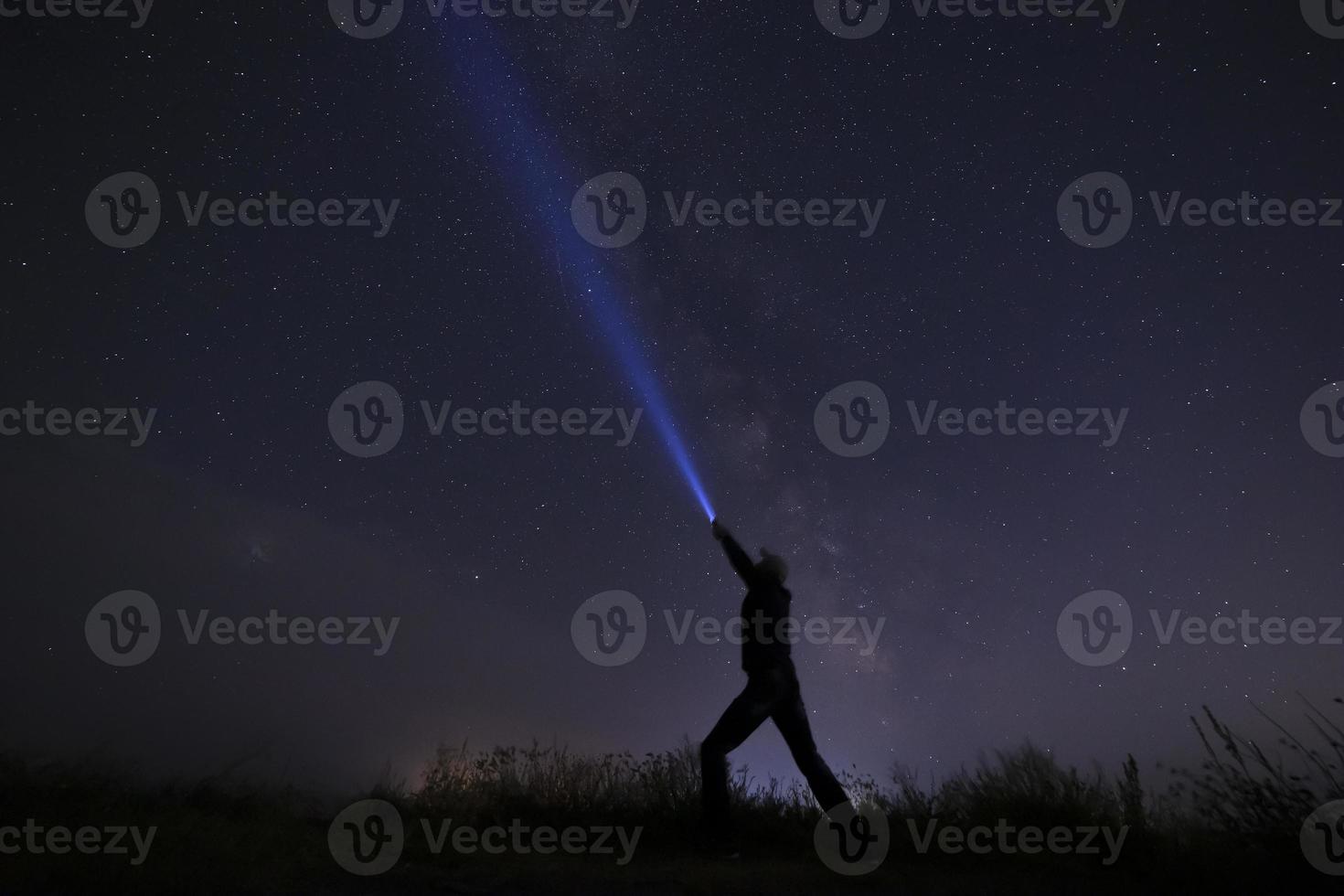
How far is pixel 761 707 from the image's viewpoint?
251 inches

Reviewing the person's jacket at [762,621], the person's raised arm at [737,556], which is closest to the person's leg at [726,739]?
the person's jacket at [762,621]

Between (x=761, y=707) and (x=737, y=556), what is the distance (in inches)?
46.2

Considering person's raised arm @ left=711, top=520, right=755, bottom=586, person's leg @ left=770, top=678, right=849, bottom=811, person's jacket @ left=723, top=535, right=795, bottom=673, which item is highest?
person's raised arm @ left=711, top=520, right=755, bottom=586

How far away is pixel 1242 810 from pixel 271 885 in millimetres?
5918

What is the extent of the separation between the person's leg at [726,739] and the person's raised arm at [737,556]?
2.54ft

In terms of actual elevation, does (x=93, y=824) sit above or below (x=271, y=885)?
above

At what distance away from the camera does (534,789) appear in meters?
8.02

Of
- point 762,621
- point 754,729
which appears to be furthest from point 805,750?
point 762,621

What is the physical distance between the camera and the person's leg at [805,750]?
6480mm

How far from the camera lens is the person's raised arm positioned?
21.9 feet

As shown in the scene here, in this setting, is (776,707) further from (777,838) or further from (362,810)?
(362,810)

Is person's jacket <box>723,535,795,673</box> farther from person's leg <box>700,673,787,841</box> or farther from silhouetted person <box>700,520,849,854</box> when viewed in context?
person's leg <box>700,673,787,841</box>

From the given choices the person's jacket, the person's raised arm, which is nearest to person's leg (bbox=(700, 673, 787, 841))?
the person's jacket

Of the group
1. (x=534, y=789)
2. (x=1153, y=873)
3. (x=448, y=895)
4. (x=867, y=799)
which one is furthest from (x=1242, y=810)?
(x=534, y=789)
